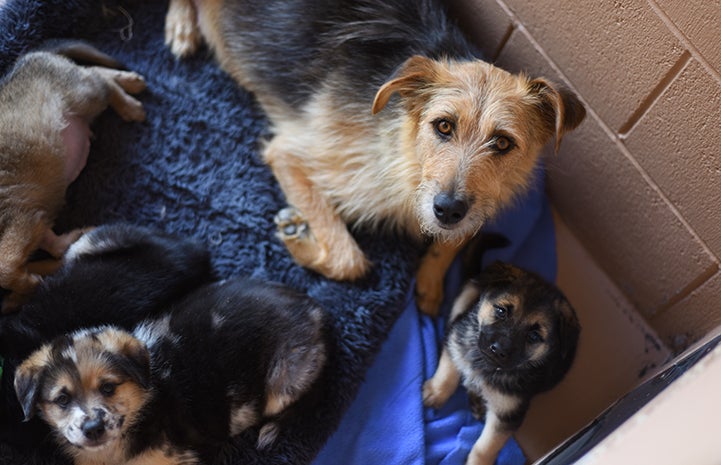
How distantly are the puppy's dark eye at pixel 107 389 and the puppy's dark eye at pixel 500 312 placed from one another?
1284mm

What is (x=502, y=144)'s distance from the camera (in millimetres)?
2277

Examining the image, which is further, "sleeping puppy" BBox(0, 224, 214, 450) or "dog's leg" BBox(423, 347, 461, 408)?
"dog's leg" BBox(423, 347, 461, 408)

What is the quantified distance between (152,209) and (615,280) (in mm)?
2011

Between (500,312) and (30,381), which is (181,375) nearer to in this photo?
(30,381)

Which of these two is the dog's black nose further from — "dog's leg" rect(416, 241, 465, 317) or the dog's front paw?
"dog's leg" rect(416, 241, 465, 317)

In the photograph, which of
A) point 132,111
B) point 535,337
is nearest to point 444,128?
point 535,337

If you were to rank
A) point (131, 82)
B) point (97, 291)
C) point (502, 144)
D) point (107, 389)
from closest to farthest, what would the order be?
point (107, 389), point (502, 144), point (97, 291), point (131, 82)

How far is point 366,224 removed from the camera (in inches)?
113

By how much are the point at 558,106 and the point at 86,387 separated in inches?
67.1

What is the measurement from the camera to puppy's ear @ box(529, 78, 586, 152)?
2.20m

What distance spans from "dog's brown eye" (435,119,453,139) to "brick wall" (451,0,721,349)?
26.8 inches

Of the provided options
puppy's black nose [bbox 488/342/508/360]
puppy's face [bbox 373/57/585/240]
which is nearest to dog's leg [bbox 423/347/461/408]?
puppy's black nose [bbox 488/342/508/360]

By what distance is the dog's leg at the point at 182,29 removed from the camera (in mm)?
3057

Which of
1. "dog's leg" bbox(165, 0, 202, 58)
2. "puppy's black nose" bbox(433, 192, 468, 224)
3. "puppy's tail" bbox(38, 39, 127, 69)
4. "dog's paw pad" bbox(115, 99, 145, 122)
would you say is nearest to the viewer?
"puppy's black nose" bbox(433, 192, 468, 224)
